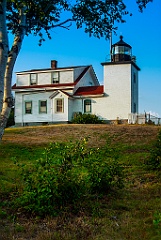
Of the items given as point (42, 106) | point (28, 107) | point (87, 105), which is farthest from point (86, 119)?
point (28, 107)

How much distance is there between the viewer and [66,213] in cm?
591

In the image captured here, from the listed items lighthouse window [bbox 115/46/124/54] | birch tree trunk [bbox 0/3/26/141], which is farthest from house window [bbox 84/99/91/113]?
birch tree trunk [bbox 0/3/26/141]

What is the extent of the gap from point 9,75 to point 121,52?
94.6 feet

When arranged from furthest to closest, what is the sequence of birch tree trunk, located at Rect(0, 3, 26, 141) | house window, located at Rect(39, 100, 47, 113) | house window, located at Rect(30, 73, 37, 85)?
house window, located at Rect(30, 73, 37, 85), house window, located at Rect(39, 100, 47, 113), birch tree trunk, located at Rect(0, 3, 26, 141)

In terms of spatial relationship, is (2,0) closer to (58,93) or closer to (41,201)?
(41,201)

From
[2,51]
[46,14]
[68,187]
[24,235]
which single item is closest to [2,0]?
[2,51]

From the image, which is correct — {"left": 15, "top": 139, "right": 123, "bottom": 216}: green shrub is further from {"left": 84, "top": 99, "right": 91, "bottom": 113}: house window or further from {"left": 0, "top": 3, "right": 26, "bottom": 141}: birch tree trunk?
{"left": 84, "top": 99, "right": 91, "bottom": 113}: house window

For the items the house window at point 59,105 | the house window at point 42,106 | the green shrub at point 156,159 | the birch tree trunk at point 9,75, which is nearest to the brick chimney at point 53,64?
the house window at point 42,106

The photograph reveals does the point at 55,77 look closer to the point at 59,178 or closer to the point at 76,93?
the point at 76,93

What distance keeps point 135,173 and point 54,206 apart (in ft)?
14.7

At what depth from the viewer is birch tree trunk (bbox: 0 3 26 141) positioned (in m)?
6.40

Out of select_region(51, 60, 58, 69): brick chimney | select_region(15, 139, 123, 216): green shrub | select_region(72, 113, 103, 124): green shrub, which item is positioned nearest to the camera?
select_region(15, 139, 123, 216): green shrub

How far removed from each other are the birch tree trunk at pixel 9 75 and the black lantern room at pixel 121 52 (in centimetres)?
2771

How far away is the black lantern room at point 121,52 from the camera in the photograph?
34.5 metres
